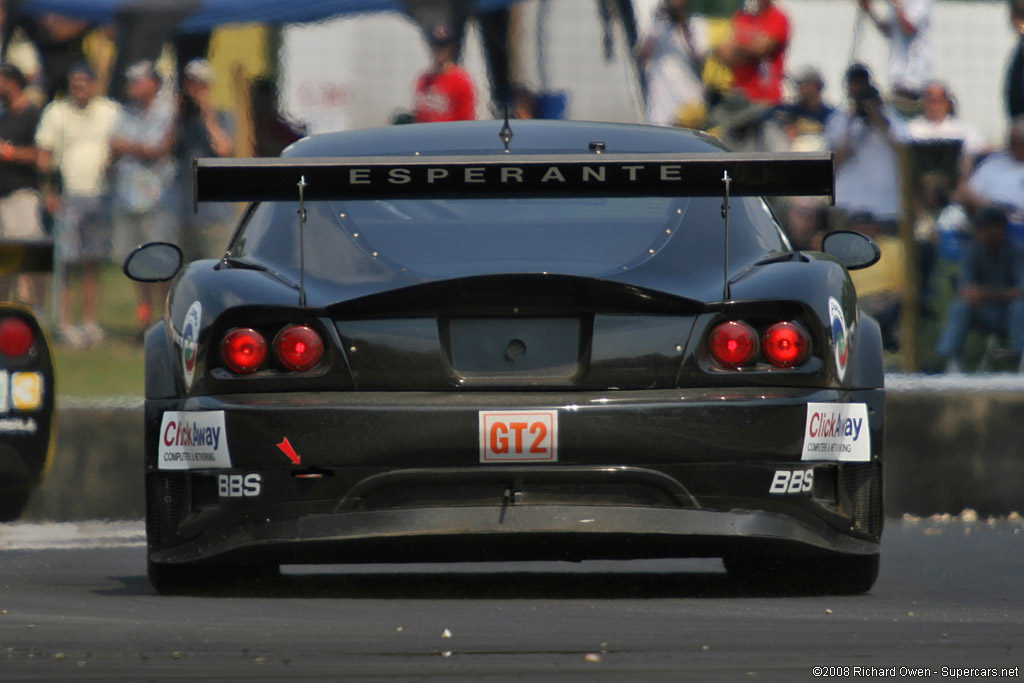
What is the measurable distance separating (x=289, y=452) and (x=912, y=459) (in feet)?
15.1

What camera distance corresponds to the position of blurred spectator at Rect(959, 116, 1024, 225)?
11680mm

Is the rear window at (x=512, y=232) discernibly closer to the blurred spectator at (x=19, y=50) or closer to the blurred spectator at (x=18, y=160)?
the blurred spectator at (x=18, y=160)

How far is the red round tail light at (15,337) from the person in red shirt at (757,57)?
6689 millimetres

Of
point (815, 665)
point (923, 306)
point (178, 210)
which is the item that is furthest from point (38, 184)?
point (815, 665)

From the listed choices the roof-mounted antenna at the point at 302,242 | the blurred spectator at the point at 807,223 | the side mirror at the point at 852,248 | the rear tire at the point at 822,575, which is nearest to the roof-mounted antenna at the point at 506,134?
the roof-mounted antenna at the point at 302,242

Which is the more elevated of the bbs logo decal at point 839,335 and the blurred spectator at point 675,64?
the blurred spectator at point 675,64

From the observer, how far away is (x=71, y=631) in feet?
17.0

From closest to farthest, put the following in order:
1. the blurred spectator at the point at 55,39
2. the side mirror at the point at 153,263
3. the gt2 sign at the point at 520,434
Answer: the gt2 sign at the point at 520,434
the side mirror at the point at 153,263
the blurred spectator at the point at 55,39

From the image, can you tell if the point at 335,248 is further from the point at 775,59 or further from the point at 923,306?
the point at 775,59

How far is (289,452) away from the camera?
18.4 feet

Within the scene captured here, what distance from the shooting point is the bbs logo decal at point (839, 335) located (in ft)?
18.8

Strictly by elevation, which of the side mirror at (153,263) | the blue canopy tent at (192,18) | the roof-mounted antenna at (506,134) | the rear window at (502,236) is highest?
the blue canopy tent at (192,18)

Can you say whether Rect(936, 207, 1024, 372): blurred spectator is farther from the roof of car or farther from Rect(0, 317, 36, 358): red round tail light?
Rect(0, 317, 36, 358): red round tail light

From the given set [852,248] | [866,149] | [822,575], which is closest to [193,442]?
[822,575]
